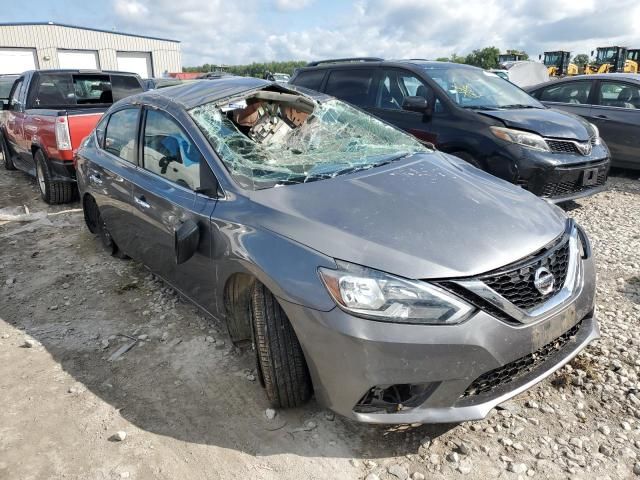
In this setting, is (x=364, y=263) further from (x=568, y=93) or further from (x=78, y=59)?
(x=78, y=59)

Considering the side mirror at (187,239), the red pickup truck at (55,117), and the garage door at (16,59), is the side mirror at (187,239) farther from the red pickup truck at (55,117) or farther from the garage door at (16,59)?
the garage door at (16,59)

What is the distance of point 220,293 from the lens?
2721mm

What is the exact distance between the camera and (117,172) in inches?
149

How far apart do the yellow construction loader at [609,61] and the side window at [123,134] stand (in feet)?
72.6

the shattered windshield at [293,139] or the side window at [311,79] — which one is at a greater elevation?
the side window at [311,79]

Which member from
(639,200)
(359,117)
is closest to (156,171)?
(359,117)

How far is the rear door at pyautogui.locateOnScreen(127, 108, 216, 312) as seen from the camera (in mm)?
2797

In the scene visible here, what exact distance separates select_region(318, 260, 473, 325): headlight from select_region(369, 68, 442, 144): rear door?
380cm

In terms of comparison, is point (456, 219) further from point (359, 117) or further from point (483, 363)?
point (359, 117)

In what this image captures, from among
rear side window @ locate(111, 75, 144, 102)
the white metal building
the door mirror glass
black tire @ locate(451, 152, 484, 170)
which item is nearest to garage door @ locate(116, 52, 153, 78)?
the white metal building

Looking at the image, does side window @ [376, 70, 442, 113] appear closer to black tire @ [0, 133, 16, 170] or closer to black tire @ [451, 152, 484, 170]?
black tire @ [451, 152, 484, 170]

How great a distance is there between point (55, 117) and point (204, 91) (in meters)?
3.44

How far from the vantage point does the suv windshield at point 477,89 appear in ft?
18.2

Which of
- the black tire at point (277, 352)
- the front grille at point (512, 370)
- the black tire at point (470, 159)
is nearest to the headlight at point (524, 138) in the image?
the black tire at point (470, 159)
